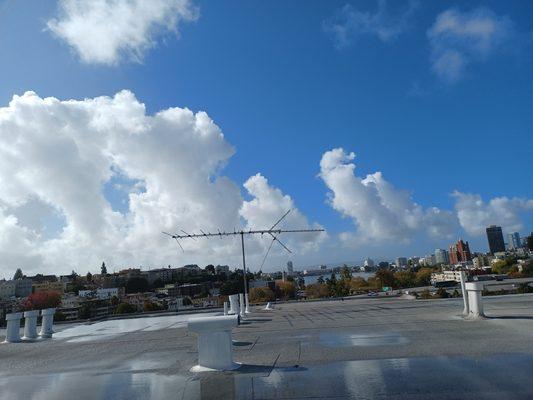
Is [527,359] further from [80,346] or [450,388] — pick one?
[80,346]

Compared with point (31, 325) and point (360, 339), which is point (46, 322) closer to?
point (31, 325)

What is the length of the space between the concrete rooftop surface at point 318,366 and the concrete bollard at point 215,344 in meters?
0.26

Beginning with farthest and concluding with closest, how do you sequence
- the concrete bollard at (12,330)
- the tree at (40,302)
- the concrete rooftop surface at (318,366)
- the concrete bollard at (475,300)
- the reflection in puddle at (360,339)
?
the tree at (40,302)
the concrete bollard at (12,330)
the concrete bollard at (475,300)
the reflection in puddle at (360,339)
the concrete rooftop surface at (318,366)

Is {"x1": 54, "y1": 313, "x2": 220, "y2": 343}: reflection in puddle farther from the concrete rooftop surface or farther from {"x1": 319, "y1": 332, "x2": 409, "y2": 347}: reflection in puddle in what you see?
{"x1": 319, "y1": 332, "x2": 409, "y2": 347}: reflection in puddle

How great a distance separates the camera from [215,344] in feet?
24.0

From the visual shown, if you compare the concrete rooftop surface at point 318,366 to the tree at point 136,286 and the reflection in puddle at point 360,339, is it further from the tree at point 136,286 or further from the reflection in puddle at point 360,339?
the tree at point 136,286

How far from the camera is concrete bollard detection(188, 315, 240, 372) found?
727cm

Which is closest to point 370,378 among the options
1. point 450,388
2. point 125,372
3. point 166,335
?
point 450,388

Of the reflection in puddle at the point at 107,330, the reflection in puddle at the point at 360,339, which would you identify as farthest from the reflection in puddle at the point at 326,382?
the reflection in puddle at the point at 107,330

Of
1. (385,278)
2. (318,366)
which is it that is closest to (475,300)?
(318,366)

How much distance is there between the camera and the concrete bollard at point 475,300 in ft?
37.7

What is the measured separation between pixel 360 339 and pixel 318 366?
2.72 m

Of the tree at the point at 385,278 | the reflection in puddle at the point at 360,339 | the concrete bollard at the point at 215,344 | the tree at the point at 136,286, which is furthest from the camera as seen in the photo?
the tree at the point at 136,286

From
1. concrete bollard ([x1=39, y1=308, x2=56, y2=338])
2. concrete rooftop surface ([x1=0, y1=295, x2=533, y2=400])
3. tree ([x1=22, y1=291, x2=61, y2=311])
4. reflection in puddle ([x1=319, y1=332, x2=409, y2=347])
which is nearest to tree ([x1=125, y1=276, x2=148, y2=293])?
tree ([x1=22, y1=291, x2=61, y2=311])
